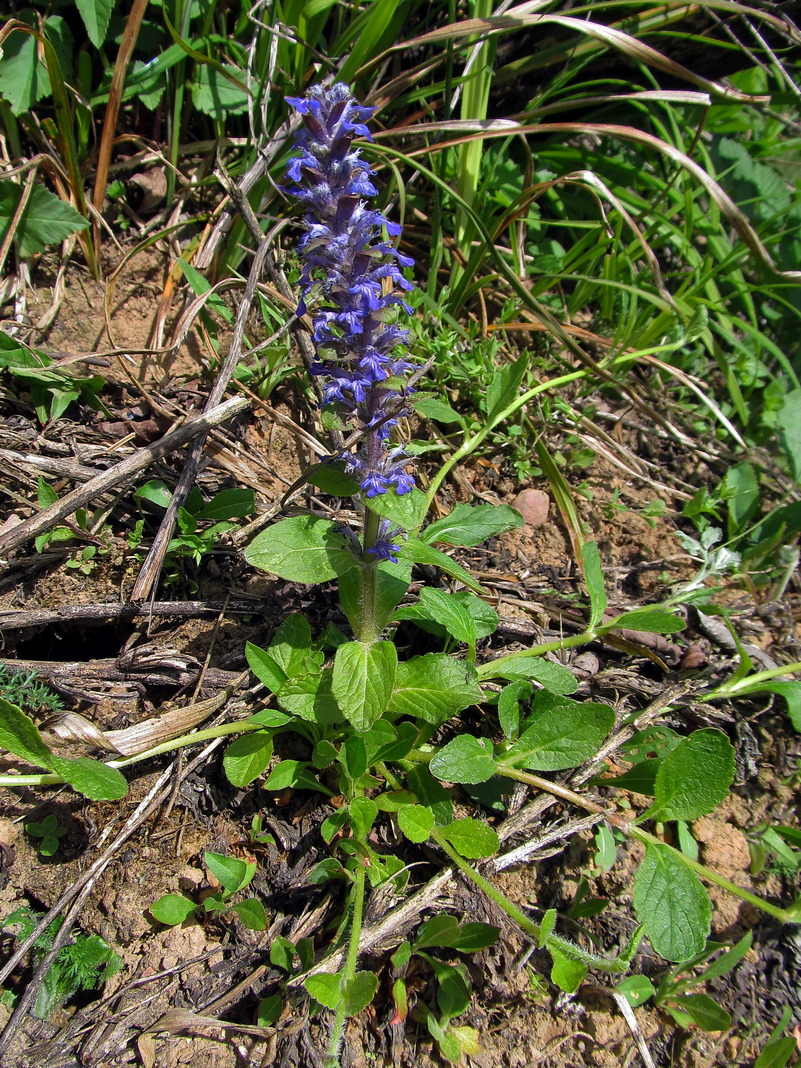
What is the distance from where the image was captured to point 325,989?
6.51ft

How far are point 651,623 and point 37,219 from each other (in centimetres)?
325

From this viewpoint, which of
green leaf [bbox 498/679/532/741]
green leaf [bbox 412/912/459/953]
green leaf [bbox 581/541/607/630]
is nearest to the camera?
green leaf [bbox 412/912/459/953]

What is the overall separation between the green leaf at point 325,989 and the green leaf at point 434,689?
2.64ft

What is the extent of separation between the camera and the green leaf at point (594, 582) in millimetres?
2734

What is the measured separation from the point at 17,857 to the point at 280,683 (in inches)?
42.2

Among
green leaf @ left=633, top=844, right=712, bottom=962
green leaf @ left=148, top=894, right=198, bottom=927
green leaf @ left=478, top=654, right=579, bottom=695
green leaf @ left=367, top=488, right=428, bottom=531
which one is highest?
green leaf @ left=367, top=488, right=428, bottom=531

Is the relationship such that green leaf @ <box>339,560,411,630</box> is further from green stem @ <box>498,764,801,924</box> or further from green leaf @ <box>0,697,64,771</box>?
green leaf @ <box>0,697,64,771</box>

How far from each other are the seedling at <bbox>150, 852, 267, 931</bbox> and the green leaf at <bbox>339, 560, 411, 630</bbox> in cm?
88

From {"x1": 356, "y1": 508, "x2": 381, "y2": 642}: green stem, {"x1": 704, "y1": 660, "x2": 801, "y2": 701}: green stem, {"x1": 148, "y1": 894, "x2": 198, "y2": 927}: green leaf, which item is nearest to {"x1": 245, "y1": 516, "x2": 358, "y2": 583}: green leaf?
{"x1": 356, "y1": 508, "x2": 381, "y2": 642}: green stem

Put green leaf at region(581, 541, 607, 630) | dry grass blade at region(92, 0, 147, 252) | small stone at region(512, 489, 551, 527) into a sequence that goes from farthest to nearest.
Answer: small stone at region(512, 489, 551, 527)
dry grass blade at region(92, 0, 147, 252)
green leaf at region(581, 541, 607, 630)

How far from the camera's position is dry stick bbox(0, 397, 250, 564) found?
2580mm

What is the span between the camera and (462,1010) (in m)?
2.24

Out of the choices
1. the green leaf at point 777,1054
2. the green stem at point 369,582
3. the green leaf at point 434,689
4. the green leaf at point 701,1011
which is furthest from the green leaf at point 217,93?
the green leaf at point 777,1054

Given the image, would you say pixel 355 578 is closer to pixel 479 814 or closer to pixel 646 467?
pixel 479 814
